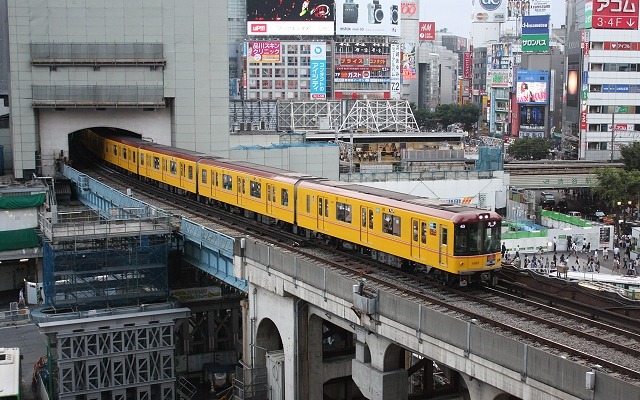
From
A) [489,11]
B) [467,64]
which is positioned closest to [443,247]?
[467,64]

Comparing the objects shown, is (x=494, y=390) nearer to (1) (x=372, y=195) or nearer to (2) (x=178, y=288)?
(1) (x=372, y=195)

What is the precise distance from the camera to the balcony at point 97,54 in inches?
1969

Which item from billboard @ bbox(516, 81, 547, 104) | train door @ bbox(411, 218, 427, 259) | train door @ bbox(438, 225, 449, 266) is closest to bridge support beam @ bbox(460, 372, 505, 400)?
train door @ bbox(438, 225, 449, 266)

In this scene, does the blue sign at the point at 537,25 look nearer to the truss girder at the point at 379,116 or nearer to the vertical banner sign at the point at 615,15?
the truss girder at the point at 379,116

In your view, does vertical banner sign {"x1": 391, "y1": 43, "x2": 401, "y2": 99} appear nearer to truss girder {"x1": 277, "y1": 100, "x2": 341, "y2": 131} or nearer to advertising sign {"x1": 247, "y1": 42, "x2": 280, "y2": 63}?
advertising sign {"x1": 247, "y1": 42, "x2": 280, "y2": 63}

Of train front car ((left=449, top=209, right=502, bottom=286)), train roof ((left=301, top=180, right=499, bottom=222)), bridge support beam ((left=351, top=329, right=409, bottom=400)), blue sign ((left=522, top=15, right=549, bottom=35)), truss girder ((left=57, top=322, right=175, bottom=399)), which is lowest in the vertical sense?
truss girder ((left=57, top=322, right=175, bottom=399))

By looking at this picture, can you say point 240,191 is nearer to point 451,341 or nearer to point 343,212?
point 343,212

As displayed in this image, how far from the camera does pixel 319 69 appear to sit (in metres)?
133

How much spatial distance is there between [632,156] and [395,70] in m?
60.9

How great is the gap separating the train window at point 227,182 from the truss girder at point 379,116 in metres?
67.2

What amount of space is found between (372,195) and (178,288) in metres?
12.3

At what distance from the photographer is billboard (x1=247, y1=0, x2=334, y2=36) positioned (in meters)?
130

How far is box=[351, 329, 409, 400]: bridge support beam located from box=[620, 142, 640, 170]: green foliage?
2377 inches

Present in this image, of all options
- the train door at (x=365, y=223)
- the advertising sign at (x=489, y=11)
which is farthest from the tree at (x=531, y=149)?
the advertising sign at (x=489, y=11)
